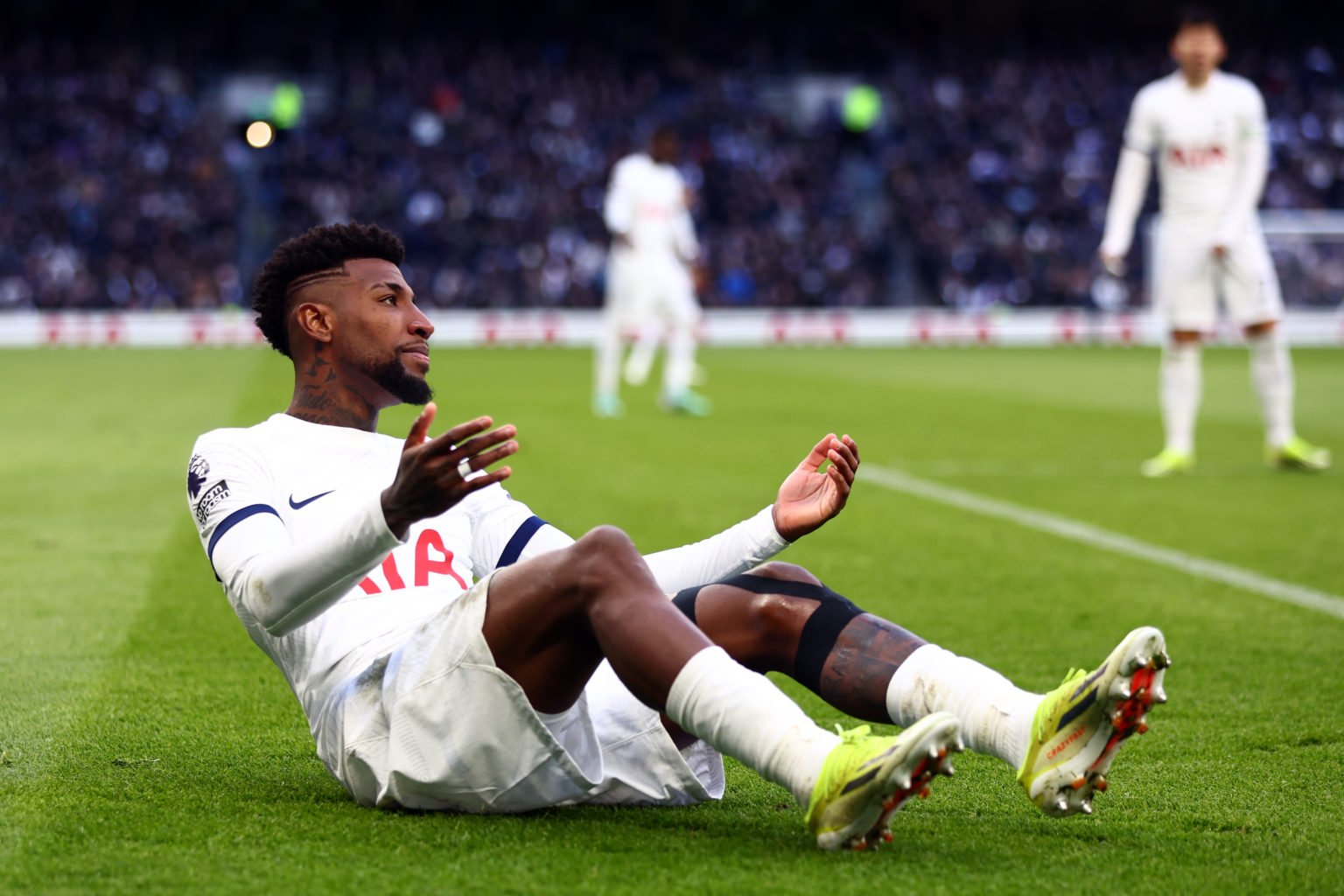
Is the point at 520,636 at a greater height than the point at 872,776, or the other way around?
the point at 520,636

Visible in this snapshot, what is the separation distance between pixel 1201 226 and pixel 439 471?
333 inches

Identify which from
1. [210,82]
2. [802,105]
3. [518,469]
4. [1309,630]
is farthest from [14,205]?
[1309,630]

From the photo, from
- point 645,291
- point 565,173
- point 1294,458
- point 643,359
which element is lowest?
point 643,359

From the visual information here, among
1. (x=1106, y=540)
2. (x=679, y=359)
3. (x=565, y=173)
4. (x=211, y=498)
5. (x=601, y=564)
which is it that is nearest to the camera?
(x=601, y=564)

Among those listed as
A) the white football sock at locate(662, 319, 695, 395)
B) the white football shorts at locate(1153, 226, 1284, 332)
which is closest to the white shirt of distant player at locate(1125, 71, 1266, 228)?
the white football shorts at locate(1153, 226, 1284, 332)

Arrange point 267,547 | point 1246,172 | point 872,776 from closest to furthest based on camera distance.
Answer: point 872,776, point 267,547, point 1246,172

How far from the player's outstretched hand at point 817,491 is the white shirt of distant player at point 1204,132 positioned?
24.6 ft

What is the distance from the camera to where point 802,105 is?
3869cm

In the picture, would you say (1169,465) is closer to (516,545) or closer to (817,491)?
(817,491)

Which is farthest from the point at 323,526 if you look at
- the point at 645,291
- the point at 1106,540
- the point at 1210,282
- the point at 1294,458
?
the point at 645,291

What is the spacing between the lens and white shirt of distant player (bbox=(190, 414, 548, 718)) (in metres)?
3.27

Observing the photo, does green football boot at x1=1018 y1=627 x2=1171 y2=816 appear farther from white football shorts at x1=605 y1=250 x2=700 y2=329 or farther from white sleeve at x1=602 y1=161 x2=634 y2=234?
white sleeve at x1=602 y1=161 x2=634 y2=234

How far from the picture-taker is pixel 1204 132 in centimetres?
1048

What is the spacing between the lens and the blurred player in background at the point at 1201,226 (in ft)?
34.2
